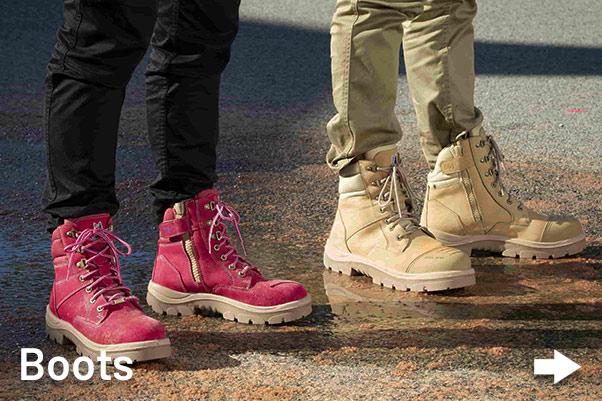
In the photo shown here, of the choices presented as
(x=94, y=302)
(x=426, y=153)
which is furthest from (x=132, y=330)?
(x=426, y=153)

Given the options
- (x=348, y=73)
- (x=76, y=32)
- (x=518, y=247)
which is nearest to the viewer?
(x=76, y=32)

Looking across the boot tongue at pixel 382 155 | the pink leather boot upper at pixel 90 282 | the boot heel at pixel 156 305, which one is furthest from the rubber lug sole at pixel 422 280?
the pink leather boot upper at pixel 90 282

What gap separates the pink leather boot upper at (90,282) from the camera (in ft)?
10.6

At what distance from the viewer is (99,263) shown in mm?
3328

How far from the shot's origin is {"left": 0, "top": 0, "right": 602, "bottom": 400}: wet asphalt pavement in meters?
3.12

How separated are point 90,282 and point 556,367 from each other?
1.18 metres

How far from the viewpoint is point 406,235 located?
390 centimetres

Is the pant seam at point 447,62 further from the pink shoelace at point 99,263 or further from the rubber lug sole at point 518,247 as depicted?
the pink shoelace at point 99,263

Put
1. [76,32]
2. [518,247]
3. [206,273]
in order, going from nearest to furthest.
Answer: [76,32] → [206,273] → [518,247]

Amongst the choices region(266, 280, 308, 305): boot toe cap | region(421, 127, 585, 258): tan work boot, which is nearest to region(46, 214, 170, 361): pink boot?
region(266, 280, 308, 305): boot toe cap

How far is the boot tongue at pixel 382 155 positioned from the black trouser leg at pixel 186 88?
0.60 metres

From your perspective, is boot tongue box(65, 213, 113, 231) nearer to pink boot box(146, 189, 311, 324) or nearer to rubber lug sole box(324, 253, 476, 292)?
pink boot box(146, 189, 311, 324)

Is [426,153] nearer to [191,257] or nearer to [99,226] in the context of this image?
[191,257]

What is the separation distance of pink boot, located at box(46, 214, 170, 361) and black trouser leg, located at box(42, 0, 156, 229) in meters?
0.06
